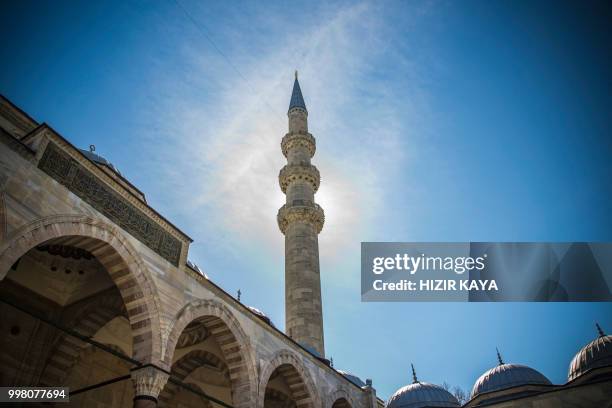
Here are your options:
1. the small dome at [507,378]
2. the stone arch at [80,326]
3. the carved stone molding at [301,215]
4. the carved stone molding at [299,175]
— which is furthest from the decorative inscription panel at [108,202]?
the small dome at [507,378]

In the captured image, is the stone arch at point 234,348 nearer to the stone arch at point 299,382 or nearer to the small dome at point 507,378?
the stone arch at point 299,382

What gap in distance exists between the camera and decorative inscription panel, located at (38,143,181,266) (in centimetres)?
707

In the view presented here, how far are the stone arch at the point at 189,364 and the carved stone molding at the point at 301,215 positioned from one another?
27.0ft

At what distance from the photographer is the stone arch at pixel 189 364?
Result: 11.3 meters

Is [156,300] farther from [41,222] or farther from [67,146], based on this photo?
[67,146]

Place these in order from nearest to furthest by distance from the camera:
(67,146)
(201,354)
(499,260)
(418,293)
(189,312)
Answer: (67,146) < (189,312) < (201,354) < (418,293) < (499,260)

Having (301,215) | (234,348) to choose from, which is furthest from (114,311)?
(301,215)

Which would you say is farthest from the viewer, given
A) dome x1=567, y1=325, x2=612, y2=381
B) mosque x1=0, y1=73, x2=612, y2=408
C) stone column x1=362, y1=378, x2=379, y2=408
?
dome x1=567, y1=325, x2=612, y2=381

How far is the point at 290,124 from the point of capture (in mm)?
23422

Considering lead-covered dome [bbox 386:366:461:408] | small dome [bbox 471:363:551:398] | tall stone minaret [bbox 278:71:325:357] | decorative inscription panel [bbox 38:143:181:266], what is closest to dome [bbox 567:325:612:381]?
small dome [bbox 471:363:551:398]

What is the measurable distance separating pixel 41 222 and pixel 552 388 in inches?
645

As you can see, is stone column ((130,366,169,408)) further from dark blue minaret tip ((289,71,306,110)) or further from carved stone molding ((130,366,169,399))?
dark blue minaret tip ((289,71,306,110))

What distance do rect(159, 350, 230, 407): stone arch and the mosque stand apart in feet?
0.11

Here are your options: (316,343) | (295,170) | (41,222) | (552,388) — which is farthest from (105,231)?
(552,388)
